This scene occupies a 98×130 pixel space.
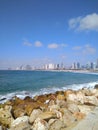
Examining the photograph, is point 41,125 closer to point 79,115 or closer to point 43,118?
point 43,118

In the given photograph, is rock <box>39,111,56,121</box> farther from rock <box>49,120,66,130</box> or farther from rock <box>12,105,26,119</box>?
rock <box>12,105,26,119</box>

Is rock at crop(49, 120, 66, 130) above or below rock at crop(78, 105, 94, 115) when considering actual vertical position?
below

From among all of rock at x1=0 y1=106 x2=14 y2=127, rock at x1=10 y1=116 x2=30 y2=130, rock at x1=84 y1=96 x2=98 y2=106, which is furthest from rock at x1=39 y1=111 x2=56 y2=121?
rock at x1=84 y1=96 x2=98 y2=106

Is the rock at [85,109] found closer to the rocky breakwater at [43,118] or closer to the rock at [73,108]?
the rocky breakwater at [43,118]

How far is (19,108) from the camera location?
347 inches

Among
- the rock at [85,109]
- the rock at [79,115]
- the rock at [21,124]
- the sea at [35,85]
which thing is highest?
the rock at [85,109]

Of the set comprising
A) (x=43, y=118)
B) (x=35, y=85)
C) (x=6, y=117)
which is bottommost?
(x=35, y=85)

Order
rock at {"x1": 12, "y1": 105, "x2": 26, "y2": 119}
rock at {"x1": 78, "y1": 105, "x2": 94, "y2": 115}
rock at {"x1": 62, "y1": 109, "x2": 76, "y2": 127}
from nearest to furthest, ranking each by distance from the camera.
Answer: rock at {"x1": 62, "y1": 109, "x2": 76, "y2": 127}
rock at {"x1": 78, "y1": 105, "x2": 94, "y2": 115}
rock at {"x1": 12, "y1": 105, "x2": 26, "y2": 119}

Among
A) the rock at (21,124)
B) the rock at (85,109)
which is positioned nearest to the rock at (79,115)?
the rock at (85,109)

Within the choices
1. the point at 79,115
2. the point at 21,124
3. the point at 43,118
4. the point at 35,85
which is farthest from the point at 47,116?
the point at 35,85

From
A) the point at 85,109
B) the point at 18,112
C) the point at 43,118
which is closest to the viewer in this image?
the point at 43,118

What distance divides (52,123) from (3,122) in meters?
2.13

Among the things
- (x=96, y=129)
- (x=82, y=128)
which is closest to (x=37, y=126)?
(x=82, y=128)

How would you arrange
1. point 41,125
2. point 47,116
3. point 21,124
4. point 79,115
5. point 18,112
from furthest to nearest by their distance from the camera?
point 18,112, point 79,115, point 47,116, point 21,124, point 41,125
